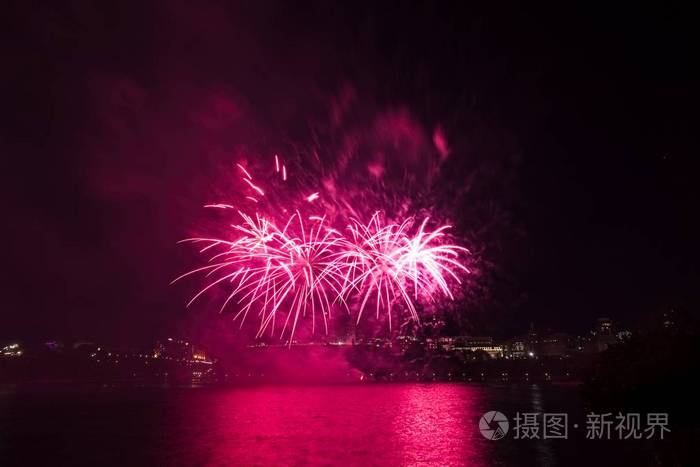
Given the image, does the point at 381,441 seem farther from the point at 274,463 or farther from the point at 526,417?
the point at 526,417

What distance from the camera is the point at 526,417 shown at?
2152cm

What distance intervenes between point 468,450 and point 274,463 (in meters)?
4.54

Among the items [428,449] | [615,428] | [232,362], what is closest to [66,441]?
[428,449]
